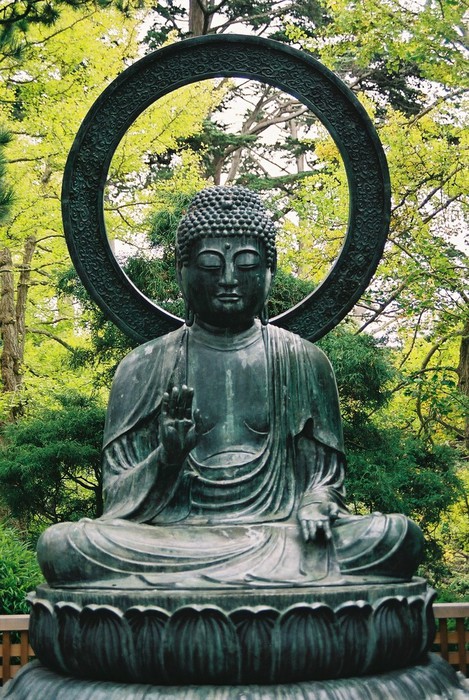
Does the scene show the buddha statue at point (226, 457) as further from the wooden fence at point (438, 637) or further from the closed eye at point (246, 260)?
the wooden fence at point (438, 637)

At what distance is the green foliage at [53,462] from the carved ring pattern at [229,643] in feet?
18.4

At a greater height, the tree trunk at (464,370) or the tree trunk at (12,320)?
the tree trunk at (12,320)

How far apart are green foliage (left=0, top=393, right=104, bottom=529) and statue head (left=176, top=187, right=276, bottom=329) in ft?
15.2

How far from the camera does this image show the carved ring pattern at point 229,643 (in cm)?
387

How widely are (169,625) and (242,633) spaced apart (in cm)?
29

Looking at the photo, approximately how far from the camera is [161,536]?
4.46 m

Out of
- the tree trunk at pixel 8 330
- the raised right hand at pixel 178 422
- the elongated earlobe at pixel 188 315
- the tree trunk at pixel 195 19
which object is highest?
the tree trunk at pixel 195 19

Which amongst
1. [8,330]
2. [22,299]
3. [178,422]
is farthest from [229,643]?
[22,299]

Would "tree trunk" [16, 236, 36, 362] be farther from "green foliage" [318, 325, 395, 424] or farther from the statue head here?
the statue head

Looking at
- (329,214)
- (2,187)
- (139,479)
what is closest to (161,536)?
(139,479)

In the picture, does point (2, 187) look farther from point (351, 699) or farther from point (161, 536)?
point (351, 699)

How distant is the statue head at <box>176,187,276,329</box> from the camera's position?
16.8ft

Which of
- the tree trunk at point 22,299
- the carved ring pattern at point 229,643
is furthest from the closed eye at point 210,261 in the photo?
the tree trunk at point 22,299

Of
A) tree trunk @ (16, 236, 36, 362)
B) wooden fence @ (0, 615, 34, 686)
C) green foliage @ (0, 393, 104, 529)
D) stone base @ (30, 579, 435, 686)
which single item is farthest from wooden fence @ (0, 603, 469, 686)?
tree trunk @ (16, 236, 36, 362)
